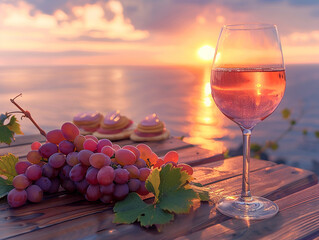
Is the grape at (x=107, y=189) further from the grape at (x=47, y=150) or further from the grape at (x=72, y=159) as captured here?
the grape at (x=47, y=150)

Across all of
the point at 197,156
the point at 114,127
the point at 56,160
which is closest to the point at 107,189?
the point at 56,160

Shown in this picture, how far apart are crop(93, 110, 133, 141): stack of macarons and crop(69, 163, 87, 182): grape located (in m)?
1.29

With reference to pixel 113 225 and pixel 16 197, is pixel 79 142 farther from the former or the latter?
pixel 113 225

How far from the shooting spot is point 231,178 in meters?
1.51

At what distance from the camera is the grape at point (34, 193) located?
121cm

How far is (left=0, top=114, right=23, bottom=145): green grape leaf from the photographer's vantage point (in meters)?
1.41

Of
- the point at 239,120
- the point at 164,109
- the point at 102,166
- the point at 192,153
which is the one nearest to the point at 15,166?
the point at 102,166

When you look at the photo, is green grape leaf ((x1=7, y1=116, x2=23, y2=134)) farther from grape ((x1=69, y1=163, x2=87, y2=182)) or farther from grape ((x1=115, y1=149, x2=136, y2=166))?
grape ((x1=115, y1=149, x2=136, y2=166))

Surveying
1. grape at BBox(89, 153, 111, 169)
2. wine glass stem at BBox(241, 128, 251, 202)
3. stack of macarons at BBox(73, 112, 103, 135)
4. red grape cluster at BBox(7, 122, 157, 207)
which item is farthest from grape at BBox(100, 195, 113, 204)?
stack of macarons at BBox(73, 112, 103, 135)

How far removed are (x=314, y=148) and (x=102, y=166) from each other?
1039 cm

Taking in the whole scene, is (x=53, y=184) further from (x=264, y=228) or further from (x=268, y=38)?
(x=268, y=38)

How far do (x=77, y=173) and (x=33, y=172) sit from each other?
166 millimetres

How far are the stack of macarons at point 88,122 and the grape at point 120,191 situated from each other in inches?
64.6

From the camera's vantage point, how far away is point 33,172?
127 centimetres
